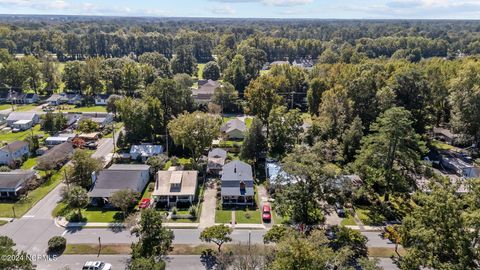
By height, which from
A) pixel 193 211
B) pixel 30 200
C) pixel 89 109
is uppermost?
pixel 89 109

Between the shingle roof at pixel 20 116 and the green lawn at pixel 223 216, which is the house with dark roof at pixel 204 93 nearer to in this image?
the shingle roof at pixel 20 116

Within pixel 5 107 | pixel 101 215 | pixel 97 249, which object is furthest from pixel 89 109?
pixel 97 249

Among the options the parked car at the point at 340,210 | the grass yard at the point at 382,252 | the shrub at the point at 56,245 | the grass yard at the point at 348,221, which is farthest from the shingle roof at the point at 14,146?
the grass yard at the point at 382,252

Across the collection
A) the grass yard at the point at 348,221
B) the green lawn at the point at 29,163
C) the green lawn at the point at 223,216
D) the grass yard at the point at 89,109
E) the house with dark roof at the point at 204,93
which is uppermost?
the house with dark roof at the point at 204,93

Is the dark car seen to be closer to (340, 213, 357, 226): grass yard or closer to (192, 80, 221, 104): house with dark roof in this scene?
(192, 80, 221, 104): house with dark roof

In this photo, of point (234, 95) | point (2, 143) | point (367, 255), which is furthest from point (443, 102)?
point (2, 143)

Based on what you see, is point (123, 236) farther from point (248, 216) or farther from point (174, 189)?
point (248, 216)
